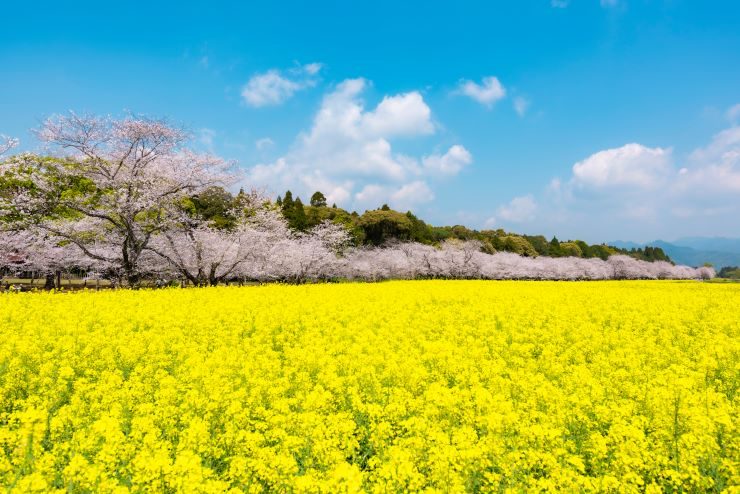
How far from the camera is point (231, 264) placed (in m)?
30.8

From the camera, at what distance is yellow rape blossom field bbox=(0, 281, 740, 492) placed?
13.4ft

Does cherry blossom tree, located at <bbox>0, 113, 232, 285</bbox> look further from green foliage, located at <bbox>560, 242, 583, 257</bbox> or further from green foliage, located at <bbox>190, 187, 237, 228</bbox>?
green foliage, located at <bbox>560, 242, 583, 257</bbox>

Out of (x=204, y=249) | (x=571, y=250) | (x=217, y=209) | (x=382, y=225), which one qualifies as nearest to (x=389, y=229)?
(x=382, y=225)

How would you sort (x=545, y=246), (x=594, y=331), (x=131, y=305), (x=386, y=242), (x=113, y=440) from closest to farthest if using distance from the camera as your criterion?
1. (x=113, y=440)
2. (x=594, y=331)
3. (x=131, y=305)
4. (x=386, y=242)
5. (x=545, y=246)

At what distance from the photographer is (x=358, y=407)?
5695mm

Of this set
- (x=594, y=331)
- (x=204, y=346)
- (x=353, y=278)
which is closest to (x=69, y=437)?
(x=204, y=346)

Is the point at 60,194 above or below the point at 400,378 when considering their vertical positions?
above

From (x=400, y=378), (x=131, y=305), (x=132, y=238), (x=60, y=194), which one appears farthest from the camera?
(x=60, y=194)

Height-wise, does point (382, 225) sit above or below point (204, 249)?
above

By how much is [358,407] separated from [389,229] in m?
64.6

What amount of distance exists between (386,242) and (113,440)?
210 feet

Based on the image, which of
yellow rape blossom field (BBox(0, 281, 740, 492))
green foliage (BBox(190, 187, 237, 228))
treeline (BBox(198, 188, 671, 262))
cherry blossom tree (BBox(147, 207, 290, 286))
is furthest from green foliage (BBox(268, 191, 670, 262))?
yellow rape blossom field (BBox(0, 281, 740, 492))

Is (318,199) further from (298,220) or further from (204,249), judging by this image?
(204,249)

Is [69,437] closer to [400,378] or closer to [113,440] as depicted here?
[113,440]
